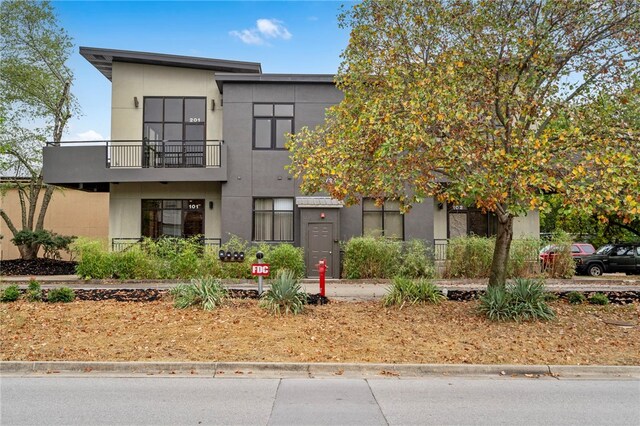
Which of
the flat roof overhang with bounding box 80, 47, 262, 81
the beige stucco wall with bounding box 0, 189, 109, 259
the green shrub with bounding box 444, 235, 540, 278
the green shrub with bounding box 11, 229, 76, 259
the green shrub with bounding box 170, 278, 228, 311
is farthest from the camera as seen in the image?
the beige stucco wall with bounding box 0, 189, 109, 259

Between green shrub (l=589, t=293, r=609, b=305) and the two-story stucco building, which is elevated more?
the two-story stucco building

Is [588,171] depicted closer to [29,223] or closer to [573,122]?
[573,122]

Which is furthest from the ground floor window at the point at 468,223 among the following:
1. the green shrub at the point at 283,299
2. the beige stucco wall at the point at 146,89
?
the green shrub at the point at 283,299

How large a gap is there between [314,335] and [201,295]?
3255 millimetres

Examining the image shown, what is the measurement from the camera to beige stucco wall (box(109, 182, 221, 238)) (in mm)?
20344

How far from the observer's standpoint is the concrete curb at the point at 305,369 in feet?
23.9

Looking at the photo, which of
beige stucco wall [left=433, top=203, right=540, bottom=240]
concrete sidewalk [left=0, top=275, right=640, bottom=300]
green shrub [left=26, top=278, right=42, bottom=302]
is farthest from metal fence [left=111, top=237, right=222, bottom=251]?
beige stucco wall [left=433, top=203, right=540, bottom=240]

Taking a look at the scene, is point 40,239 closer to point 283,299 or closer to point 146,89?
point 146,89

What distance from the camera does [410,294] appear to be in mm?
11477

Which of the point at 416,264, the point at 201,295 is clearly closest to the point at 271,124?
the point at 416,264

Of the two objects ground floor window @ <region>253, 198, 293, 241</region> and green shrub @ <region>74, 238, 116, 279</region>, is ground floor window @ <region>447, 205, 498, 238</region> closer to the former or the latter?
ground floor window @ <region>253, 198, 293, 241</region>

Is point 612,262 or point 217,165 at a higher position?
point 217,165

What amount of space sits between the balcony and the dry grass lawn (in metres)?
8.28

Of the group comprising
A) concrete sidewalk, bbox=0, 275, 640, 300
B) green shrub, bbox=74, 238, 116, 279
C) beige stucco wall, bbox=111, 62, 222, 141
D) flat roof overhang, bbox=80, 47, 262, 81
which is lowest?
concrete sidewalk, bbox=0, 275, 640, 300
